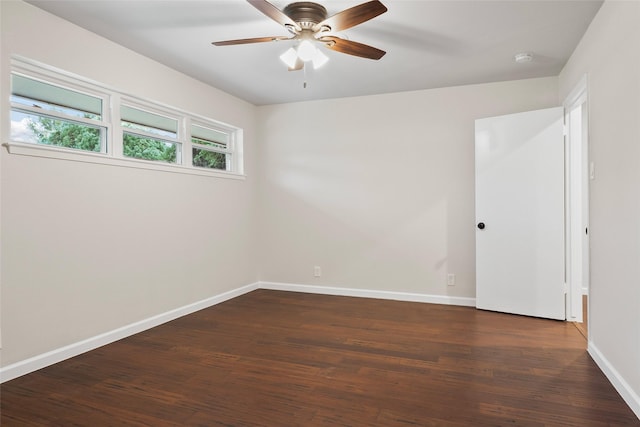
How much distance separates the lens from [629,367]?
6.92 feet

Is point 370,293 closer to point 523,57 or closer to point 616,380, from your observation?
point 616,380

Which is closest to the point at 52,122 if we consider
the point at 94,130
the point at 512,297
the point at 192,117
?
the point at 94,130

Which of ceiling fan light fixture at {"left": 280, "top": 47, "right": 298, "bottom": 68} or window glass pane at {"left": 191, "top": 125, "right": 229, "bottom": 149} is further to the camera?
window glass pane at {"left": 191, "top": 125, "right": 229, "bottom": 149}

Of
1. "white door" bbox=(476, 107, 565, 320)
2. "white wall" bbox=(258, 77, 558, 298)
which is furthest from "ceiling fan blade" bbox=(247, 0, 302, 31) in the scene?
"white door" bbox=(476, 107, 565, 320)

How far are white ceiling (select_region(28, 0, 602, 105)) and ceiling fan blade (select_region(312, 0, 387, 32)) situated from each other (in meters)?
0.21

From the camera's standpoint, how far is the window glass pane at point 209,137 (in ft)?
13.9

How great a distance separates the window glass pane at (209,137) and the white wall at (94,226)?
20 centimetres

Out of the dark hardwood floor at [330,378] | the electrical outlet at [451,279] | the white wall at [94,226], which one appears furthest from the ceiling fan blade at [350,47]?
the electrical outlet at [451,279]

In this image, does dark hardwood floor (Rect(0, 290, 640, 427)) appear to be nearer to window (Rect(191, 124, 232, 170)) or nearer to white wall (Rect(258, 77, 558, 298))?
white wall (Rect(258, 77, 558, 298))

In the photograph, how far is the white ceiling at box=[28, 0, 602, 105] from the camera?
2.56 meters

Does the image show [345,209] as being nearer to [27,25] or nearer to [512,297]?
[512,297]

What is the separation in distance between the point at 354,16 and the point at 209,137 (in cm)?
269

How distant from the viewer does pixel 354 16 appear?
7.20ft

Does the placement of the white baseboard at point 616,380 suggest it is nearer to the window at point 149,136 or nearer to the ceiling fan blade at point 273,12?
the ceiling fan blade at point 273,12
